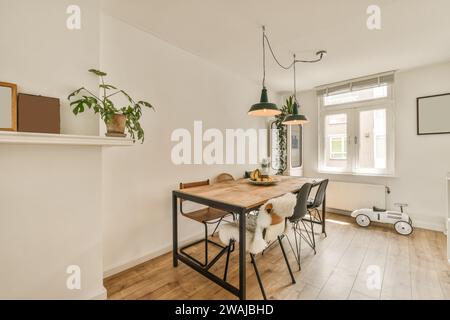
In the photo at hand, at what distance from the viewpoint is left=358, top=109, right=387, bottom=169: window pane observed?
380cm

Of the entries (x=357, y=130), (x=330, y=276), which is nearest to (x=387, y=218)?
(x=357, y=130)

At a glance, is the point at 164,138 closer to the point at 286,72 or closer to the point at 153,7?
the point at 153,7

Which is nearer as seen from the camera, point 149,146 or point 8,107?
point 8,107

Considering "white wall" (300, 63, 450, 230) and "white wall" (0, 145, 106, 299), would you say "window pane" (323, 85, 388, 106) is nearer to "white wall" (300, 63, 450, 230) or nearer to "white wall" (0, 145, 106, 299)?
"white wall" (300, 63, 450, 230)

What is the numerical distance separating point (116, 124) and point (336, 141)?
419 centimetres

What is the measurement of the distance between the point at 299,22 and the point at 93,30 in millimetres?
1967

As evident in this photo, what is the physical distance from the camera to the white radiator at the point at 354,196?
3.68 m

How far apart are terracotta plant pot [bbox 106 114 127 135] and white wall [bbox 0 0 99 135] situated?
0.17 m

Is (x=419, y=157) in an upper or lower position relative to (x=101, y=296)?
upper

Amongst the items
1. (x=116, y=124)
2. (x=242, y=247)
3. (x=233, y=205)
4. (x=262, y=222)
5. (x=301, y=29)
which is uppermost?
(x=301, y=29)

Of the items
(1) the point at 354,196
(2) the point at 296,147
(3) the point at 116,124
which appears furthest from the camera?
(2) the point at 296,147

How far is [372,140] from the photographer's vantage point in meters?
3.90

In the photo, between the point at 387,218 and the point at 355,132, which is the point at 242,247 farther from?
the point at 355,132

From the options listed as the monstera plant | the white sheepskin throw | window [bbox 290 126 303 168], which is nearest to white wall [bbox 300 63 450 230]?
window [bbox 290 126 303 168]
